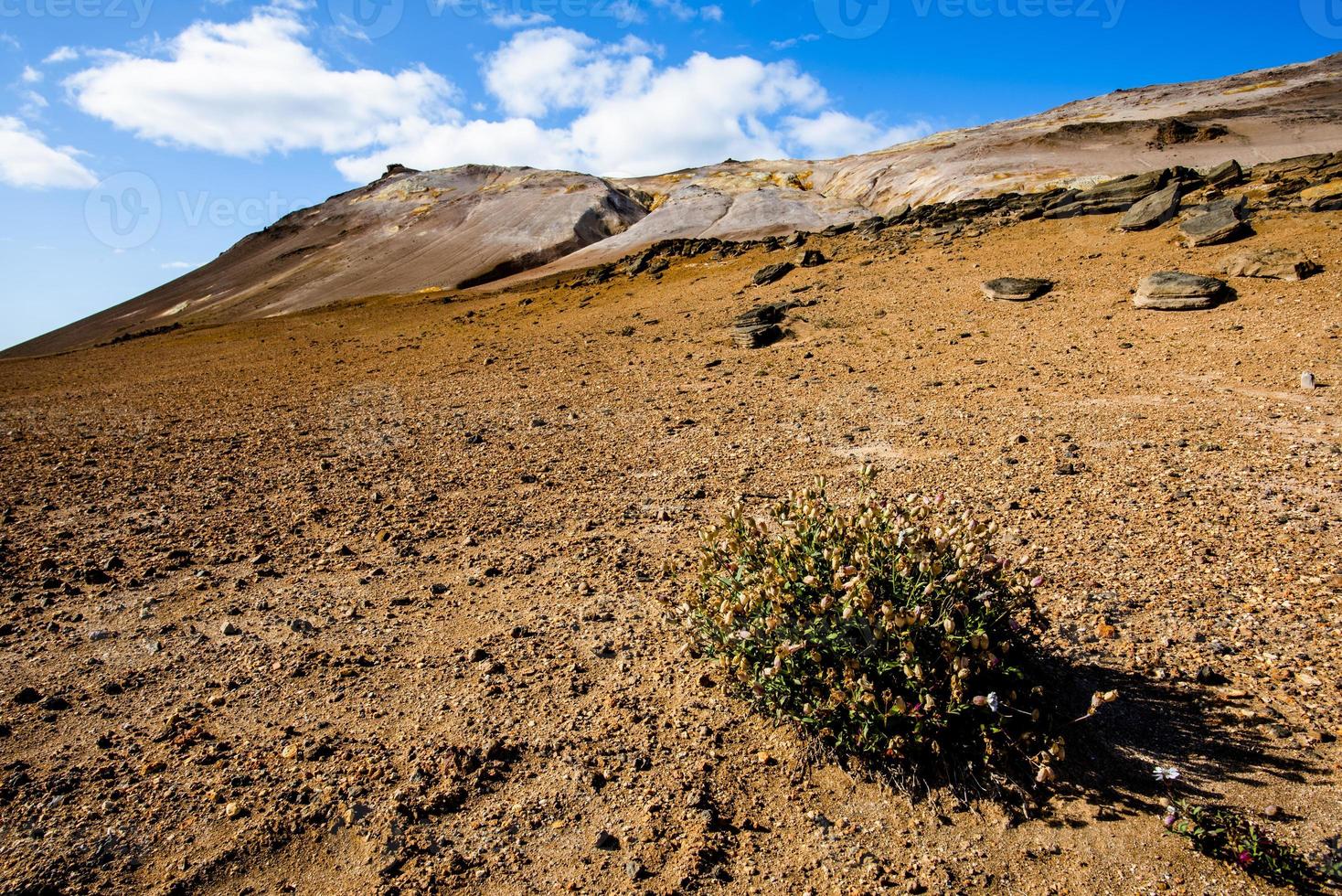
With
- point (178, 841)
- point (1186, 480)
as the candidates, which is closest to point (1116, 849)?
point (178, 841)

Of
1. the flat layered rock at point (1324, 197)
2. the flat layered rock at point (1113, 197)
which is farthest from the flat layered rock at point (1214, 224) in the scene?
the flat layered rock at point (1113, 197)

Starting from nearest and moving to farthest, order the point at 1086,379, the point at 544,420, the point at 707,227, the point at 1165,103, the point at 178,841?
the point at 178,841 < the point at 1086,379 < the point at 544,420 < the point at 707,227 < the point at 1165,103

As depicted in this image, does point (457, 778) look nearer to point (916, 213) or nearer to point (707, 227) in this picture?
point (916, 213)

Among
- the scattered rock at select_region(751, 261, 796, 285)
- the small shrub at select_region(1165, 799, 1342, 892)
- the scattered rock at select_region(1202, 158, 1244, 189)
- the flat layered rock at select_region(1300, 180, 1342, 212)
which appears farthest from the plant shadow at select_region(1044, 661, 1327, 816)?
the scattered rock at select_region(1202, 158, 1244, 189)

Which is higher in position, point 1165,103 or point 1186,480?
point 1165,103

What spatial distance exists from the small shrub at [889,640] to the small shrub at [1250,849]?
529 millimetres

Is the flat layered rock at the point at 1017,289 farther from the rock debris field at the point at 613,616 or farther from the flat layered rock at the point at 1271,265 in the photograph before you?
the flat layered rock at the point at 1271,265

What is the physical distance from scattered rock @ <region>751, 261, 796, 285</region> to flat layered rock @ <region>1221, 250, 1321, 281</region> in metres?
9.82

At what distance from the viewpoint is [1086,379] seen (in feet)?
31.1

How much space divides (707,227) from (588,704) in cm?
3791

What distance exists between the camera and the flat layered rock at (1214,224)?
44.4 ft

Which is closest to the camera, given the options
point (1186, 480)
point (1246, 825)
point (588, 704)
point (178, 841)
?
point (1246, 825)

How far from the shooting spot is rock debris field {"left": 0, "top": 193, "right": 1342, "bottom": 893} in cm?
289

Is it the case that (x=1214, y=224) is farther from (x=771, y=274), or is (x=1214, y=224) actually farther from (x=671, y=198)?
(x=671, y=198)
